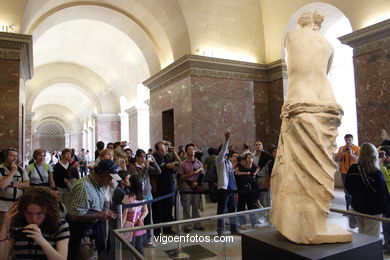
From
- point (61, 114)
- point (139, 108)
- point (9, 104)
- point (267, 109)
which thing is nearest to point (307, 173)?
point (9, 104)

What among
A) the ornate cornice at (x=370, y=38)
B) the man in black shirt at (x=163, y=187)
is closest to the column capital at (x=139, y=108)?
the ornate cornice at (x=370, y=38)

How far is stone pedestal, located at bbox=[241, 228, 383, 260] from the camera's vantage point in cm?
248

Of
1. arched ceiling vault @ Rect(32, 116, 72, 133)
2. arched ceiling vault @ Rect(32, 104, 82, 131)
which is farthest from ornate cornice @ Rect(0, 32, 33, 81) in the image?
arched ceiling vault @ Rect(32, 116, 72, 133)

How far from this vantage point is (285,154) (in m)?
2.91

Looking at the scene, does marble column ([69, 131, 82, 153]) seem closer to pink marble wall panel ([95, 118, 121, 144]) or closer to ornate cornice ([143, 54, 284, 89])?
pink marble wall panel ([95, 118, 121, 144])

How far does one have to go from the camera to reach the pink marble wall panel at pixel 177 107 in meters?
9.98

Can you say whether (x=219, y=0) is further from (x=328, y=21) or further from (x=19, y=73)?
(x=19, y=73)

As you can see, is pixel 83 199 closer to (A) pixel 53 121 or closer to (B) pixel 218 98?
(B) pixel 218 98

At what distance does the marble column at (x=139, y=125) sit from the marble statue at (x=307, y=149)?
51.8 ft

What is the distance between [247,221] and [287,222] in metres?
1.07

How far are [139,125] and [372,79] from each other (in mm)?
12924

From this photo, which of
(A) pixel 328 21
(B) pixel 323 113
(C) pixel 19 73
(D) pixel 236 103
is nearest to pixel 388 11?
(A) pixel 328 21

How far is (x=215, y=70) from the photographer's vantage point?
10.3m

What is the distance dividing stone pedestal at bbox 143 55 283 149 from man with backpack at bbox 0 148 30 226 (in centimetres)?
555
